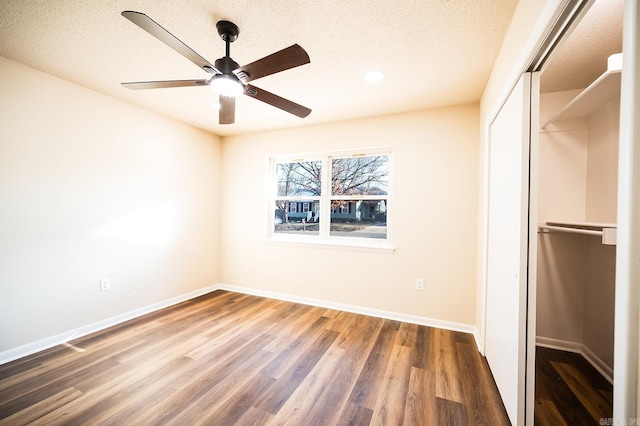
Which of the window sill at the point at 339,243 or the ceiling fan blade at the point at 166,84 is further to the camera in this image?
the window sill at the point at 339,243

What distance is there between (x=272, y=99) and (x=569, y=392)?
3040mm

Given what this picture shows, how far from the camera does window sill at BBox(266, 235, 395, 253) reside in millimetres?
3106

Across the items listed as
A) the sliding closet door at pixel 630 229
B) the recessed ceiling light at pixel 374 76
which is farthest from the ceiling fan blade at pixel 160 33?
the sliding closet door at pixel 630 229

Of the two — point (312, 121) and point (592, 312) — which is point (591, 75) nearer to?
point (592, 312)

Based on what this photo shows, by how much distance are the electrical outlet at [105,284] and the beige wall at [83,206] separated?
6 centimetres

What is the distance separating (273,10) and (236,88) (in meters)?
0.52

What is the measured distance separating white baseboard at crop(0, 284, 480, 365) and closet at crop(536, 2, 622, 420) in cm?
79

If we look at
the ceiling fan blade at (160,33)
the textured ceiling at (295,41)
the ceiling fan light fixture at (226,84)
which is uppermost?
the textured ceiling at (295,41)

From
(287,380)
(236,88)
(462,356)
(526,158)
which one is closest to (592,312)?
(462,356)

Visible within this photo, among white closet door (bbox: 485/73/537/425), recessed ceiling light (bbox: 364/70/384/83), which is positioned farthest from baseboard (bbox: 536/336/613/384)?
recessed ceiling light (bbox: 364/70/384/83)

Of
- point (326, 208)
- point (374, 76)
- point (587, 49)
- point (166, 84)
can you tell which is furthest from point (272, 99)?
point (587, 49)

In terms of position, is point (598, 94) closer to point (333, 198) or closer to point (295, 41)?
point (295, 41)

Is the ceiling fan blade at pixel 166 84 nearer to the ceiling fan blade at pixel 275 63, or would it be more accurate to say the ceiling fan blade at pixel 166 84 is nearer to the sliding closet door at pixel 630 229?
the ceiling fan blade at pixel 275 63

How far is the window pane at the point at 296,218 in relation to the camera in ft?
12.0
